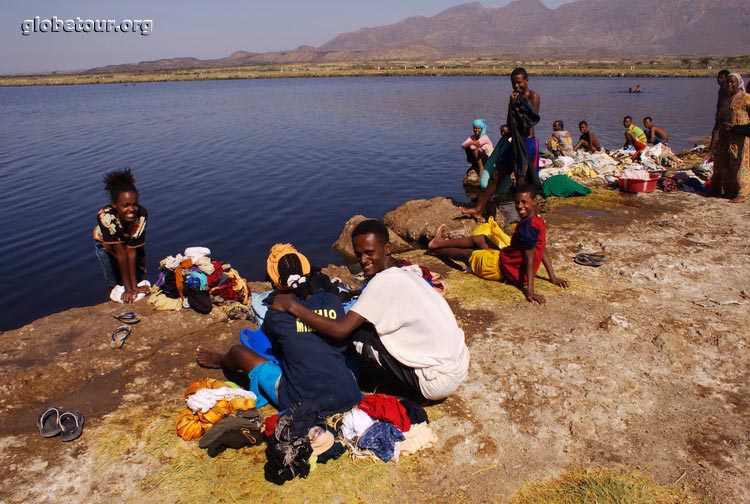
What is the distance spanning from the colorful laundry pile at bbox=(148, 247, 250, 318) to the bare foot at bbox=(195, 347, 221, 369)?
1055 millimetres

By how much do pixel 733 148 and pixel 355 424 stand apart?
31.6 ft

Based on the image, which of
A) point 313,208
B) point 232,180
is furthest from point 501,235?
point 232,180

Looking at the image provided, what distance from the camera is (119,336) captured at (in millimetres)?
5414

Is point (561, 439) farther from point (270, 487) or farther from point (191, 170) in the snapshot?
point (191, 170)

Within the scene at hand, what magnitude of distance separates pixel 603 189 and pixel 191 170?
13319 mm

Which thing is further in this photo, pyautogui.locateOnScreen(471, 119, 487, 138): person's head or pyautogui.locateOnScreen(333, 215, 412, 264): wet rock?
pyautogui.locateOnScreen(471, 119, 487, 138): person's head

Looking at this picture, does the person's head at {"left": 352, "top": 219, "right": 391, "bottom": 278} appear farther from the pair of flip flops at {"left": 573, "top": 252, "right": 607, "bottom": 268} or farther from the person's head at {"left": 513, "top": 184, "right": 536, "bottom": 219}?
the pair of flip flops at {"left": 573, "top": 252, "right": 607, "bottom": 268}

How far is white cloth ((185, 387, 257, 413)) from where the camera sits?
13.6 ft

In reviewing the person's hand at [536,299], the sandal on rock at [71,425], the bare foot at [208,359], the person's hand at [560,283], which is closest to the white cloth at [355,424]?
the bare foot at [208,359]

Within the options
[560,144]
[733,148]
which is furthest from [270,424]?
[560,144]

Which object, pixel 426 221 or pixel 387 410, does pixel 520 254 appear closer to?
pixel 387 410

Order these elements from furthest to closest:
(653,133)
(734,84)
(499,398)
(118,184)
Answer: (653,133)
(734,84)
(118,184)
(499,398)

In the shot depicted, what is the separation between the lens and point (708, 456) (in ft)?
11.9

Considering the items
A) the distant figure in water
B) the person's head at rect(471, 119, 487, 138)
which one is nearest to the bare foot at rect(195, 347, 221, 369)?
the person's head at rect(471, 119, 487, 138)
